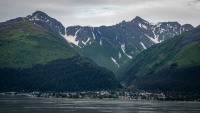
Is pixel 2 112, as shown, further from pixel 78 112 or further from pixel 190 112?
pixel 190 112

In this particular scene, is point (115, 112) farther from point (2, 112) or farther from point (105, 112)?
point (2, 112)

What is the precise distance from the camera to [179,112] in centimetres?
18375

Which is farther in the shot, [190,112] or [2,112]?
[190,112]

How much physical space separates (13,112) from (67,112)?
22574 mm

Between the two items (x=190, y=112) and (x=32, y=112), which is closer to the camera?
(x=32, y=112)

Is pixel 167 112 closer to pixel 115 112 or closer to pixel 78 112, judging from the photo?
pixel 115 112

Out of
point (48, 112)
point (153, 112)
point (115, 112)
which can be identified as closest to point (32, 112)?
point (48, 112)

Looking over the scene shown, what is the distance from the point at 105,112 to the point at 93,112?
5386mm

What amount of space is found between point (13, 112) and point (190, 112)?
73.0 metres

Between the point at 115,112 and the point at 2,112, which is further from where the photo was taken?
the point at 115,112

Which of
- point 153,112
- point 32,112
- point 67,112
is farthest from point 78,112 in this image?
point 153,112

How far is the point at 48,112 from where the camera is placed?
175 meters

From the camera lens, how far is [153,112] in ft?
592

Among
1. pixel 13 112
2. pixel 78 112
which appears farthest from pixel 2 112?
pixel 78 112
